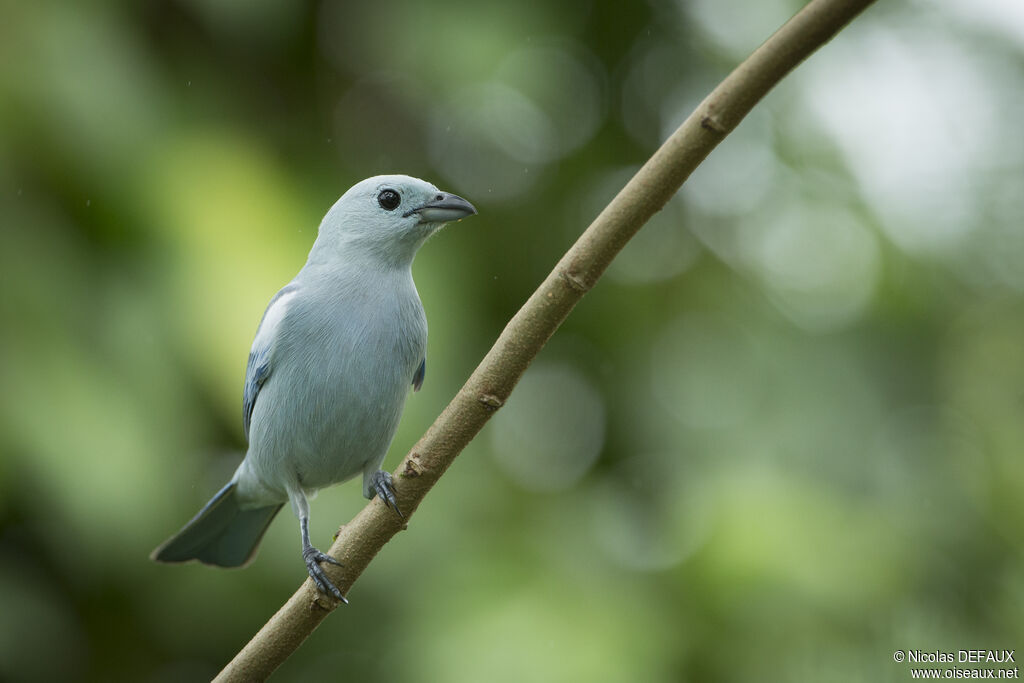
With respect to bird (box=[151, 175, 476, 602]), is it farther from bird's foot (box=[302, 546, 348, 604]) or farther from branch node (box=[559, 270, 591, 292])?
branch node (box=[559, 270, 591, 292])

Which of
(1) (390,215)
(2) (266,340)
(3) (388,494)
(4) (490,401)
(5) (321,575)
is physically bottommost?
(5) (321,575)

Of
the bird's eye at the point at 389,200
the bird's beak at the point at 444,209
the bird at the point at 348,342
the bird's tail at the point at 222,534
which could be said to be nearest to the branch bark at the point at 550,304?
the bird at the point at 348,342

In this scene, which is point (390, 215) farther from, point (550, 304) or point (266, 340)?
point (550, 304)

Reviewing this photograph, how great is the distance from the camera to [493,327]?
495cm

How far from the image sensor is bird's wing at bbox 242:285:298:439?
2.24 m

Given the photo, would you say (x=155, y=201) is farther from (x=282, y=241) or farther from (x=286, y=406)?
(x=286, y=406)

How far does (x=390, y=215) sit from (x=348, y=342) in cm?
30

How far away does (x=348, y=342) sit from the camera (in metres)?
2.14

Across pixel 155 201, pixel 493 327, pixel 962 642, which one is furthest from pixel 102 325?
pixel 962 642

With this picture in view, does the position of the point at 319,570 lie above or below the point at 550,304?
below

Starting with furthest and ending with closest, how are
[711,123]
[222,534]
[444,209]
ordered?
1. [222,534]
2. [444,209]
3. [711,123]

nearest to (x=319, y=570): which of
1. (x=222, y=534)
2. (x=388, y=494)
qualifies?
(x=388, y=494)

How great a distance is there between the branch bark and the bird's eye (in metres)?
0.51

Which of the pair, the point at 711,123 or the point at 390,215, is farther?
the point at 390,215
